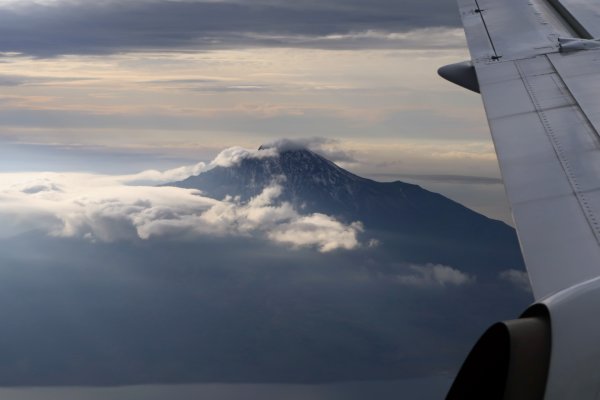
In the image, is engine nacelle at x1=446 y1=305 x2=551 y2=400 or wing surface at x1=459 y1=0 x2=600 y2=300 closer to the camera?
engine nacelle at x1=446 y1=305 x2=551 y2=400

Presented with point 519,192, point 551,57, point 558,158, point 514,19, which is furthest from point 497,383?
point 514,19

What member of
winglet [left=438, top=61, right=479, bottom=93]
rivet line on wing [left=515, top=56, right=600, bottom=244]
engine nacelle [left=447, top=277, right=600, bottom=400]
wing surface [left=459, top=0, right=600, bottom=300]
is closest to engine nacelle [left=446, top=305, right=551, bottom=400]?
engine nacelle [left=447, top=277, right=600, bottom=400]

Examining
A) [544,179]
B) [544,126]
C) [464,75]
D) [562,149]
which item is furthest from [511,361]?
[464,75]

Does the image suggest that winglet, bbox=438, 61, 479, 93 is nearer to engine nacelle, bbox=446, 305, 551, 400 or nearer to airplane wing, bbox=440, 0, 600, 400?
airplane wing, bbox=440, 0, 600, 400

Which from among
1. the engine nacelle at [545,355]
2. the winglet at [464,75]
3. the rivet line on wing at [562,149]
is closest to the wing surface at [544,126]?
the rivet line on wing at [562,149]

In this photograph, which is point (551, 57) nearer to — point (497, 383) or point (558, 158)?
point (558, 158)

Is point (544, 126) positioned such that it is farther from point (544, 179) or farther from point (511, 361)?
point (511, 361)
